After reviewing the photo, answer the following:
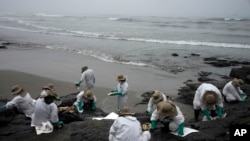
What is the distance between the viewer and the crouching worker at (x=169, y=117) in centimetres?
638

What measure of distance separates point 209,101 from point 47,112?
4436 mm

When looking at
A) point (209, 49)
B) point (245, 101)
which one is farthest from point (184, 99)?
point (209, 49)

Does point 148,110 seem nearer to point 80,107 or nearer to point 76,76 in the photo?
point 80,107

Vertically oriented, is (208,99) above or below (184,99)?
above

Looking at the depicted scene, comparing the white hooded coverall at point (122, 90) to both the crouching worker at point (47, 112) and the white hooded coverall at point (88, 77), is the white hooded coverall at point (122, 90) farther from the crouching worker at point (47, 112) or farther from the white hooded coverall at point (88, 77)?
the crouching worker at point (47, 112)

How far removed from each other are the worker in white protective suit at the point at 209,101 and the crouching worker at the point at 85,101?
3.95m

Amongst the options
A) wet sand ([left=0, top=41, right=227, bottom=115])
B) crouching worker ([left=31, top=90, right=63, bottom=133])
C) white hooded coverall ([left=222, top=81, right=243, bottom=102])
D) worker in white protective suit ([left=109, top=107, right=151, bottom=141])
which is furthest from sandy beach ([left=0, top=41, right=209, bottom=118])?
worker in white protective suit ([left=109, top=107, right=151, bottom=141])

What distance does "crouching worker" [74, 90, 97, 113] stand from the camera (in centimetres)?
1032

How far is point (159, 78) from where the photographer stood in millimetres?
17531

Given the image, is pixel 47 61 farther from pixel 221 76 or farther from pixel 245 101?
pixel 245 101

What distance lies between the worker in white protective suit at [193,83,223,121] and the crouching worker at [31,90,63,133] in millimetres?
4111

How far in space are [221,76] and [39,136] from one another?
14.5m

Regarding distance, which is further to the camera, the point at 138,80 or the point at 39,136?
the point at 138,80

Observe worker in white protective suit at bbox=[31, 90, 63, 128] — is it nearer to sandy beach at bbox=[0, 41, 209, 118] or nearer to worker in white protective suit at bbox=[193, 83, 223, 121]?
worker in white protective suit at bbox=[193, 83, 223, 121]
